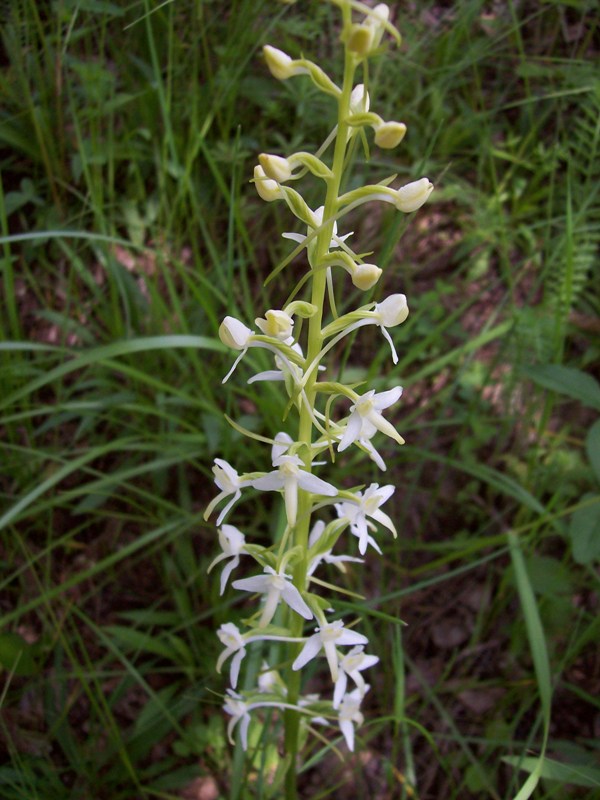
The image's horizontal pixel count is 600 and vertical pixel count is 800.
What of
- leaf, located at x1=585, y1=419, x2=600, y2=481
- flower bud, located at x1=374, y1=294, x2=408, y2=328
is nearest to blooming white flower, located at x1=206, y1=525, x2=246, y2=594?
flower bud, located at x1=374, y1=294, x2=408, y2=328

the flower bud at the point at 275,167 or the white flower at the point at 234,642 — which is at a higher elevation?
the flower bud at the point at 275,167

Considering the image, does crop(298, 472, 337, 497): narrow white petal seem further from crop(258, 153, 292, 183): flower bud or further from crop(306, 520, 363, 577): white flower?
crop(258, 153, 292, 183): flower bud

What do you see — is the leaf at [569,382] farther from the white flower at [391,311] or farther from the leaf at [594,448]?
the white flower at [391,311]

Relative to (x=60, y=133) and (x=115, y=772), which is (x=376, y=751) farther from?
(x=60, y=133)

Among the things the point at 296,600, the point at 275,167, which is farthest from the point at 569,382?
the point at 275,167

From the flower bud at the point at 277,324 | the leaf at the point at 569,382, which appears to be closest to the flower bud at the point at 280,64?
Answer: the flower bud at the point at 277,324
